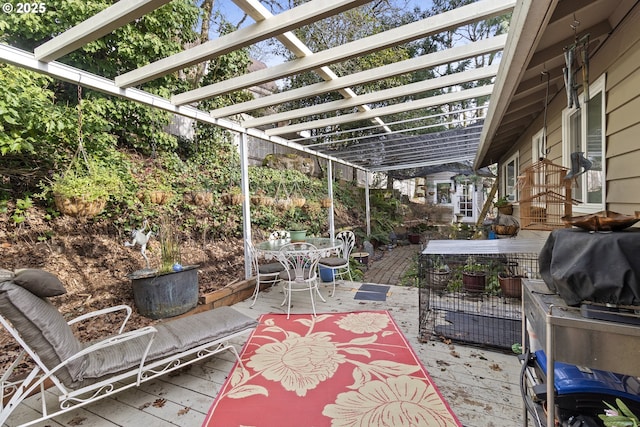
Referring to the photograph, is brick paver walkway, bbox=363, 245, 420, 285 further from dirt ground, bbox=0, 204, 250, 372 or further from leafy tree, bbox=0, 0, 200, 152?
leafy tree, bbox=0, 0, 200, 152

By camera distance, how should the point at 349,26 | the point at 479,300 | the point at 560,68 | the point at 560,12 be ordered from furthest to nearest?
1. the point at 349,26
2. the point at 479,300
3. the point at 560,68
4. the point at 560,12

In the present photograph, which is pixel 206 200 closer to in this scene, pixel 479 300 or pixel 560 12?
pixel 560 12

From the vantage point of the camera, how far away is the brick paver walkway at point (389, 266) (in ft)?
19.6

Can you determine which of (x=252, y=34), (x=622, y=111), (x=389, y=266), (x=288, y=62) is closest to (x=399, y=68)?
(x=288, y=62)

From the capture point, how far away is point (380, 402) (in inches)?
78.5

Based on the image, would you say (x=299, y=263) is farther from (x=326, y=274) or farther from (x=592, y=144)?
(x=592, y=144)

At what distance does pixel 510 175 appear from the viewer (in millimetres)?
6836

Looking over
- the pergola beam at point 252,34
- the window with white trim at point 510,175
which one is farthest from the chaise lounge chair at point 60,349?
the window with white trim at point 510,175

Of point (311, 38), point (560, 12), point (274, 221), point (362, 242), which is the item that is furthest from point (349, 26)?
point (560, 12)

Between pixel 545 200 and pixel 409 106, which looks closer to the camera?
pixel 545 200

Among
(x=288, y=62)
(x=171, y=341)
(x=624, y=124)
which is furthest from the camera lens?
(x=288, y=62)

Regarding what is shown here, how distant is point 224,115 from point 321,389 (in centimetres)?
328

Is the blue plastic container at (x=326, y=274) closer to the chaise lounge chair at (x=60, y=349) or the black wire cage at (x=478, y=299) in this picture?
the black wire cage at (x=478, y=299)

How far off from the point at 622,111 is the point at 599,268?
57.6 inches
